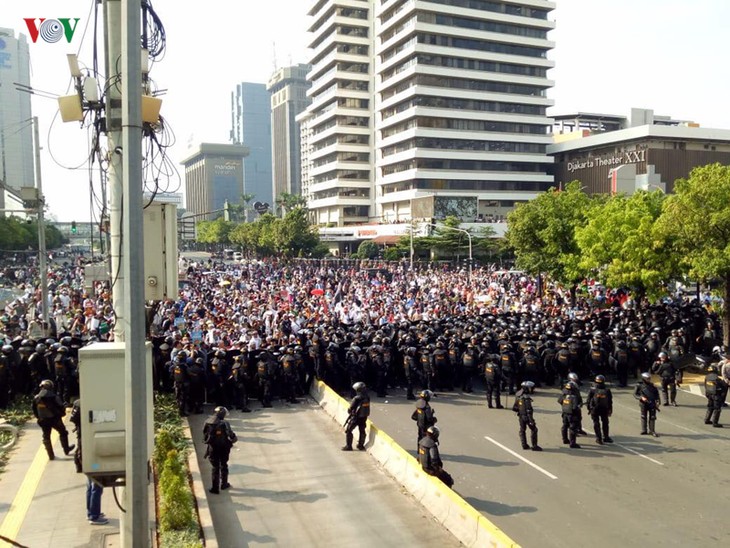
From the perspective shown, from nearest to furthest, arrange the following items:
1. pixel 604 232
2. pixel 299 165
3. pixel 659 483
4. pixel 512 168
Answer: pixel 659 483 < pixel 604 232 < pixel 512 168 < pixel 299 165

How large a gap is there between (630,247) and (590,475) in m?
14.5

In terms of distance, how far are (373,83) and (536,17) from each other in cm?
2439

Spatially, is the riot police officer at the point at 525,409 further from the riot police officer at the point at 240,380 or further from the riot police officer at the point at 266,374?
the riot police officer at the point at 240,380

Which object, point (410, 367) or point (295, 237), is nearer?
point (410, 367)

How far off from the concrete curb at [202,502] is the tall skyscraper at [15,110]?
27.1 m

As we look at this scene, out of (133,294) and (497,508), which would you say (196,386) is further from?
(133,294)

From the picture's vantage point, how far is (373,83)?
94.2 m

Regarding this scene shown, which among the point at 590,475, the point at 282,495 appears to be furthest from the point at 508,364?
the point at 282,495

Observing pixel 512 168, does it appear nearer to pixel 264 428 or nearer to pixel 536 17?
pixel 536 17

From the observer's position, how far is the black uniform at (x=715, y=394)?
45.8 ft

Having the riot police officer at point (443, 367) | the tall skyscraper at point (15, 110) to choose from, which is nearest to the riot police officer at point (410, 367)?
the riot police officer at point (443, 367)

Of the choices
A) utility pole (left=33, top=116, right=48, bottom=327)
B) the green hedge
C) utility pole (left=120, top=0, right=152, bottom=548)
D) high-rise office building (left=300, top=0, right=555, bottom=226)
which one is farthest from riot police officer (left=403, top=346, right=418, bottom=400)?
high-rise office building (left=300, top=0, right=555, bottom=226)

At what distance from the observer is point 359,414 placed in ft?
39.6

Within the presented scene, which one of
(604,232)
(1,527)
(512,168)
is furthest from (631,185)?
(1,527)
